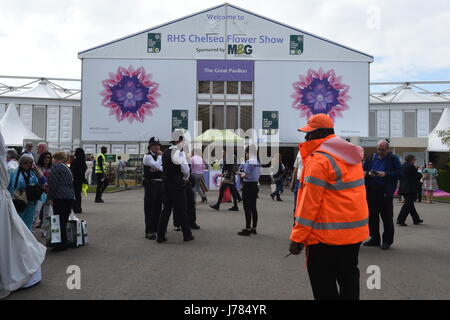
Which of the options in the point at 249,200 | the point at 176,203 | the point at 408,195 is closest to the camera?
the point at 176,203

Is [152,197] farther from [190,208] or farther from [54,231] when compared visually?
[54,231]

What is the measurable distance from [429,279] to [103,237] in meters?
5.72

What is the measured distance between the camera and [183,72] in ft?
94.1

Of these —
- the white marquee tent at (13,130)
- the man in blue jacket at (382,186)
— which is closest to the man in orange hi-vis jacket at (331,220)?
the man in blue jacket at (382,186)

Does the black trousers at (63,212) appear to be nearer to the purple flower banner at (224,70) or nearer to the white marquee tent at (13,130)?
the white marquee tent at (13,130)

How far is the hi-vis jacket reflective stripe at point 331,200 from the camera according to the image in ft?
10.5

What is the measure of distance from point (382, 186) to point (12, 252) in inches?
235

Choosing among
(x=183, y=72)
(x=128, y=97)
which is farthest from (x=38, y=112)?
(x=183, y=72)

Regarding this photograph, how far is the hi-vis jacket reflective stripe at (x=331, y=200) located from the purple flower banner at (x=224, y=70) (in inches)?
1028

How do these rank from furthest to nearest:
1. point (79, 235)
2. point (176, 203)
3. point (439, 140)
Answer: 1. point (439, 140)
2. point (176, 203)
3. point (79, 235)

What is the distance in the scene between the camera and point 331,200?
10.7 feet

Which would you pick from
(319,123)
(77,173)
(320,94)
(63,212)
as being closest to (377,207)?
(319,123)

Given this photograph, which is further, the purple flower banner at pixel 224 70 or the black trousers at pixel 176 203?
the purple flower banner at pixel 224 70
